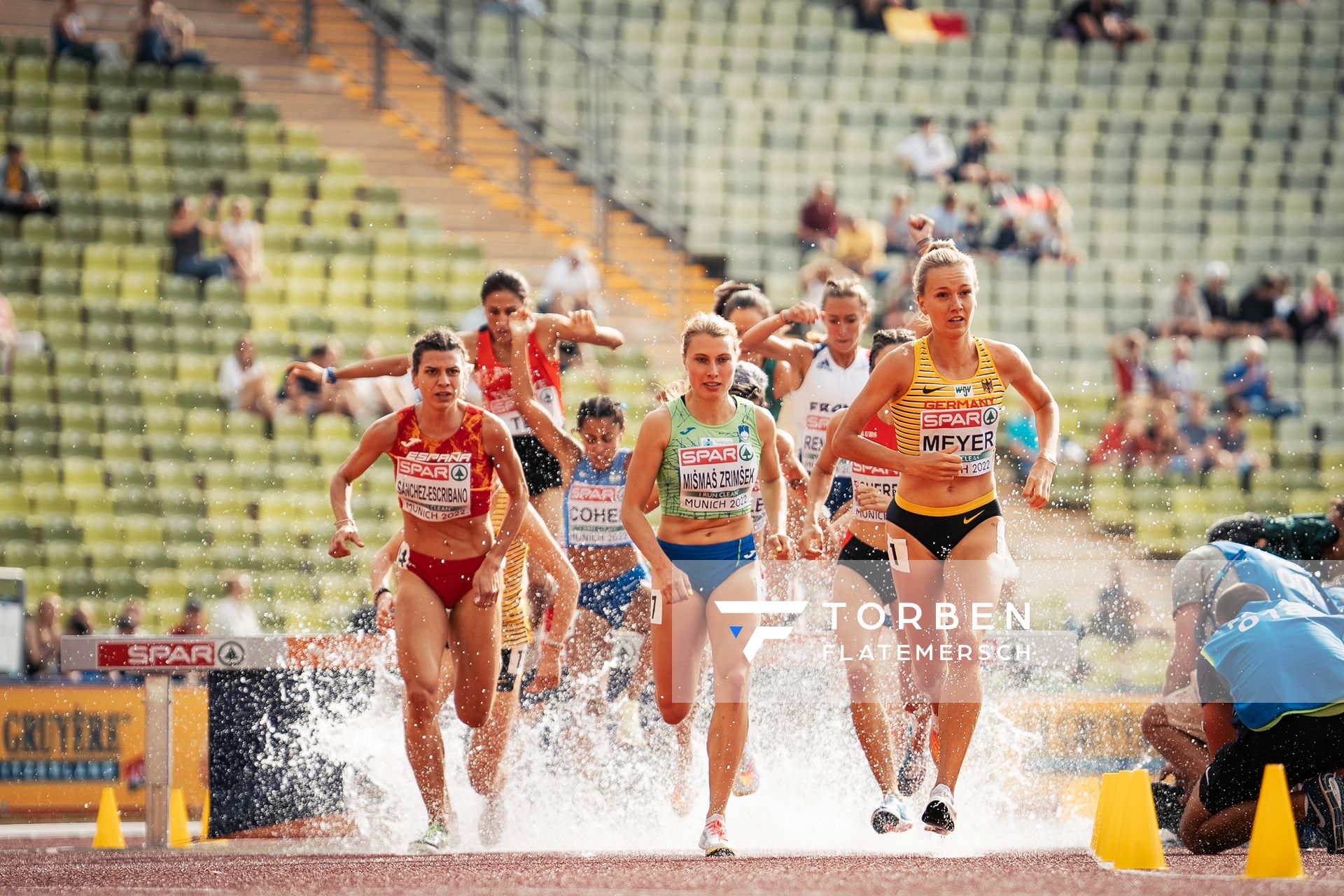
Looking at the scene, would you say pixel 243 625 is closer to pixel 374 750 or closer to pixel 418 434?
pixel 374 750

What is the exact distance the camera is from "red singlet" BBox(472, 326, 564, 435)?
9758 mm

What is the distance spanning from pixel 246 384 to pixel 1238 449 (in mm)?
9105

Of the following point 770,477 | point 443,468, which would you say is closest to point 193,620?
point 443,468

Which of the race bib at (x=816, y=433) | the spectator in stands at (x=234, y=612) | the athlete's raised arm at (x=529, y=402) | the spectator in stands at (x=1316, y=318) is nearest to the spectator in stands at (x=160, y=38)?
the spectator in stands at (x=234, y=612)

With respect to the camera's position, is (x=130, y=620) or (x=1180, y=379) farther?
(x=1180, y=379)

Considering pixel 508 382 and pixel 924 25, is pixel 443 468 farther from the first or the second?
pixel 924 25

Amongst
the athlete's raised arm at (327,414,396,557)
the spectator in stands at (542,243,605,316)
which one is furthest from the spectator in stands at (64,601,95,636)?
the athlete's raised arm at (327,414,396,557)

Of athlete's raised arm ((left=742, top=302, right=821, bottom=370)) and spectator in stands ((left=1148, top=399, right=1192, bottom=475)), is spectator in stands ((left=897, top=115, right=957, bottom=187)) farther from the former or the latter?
athlete's raised arm ((left=742, top=302, right=821, bottom=370))

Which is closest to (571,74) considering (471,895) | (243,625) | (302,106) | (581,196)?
(581,196)

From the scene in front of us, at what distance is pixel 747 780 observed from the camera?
962 centimetres

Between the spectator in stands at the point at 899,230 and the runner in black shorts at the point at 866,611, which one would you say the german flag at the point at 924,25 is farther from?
the runner in black shorts at the point at 866,611

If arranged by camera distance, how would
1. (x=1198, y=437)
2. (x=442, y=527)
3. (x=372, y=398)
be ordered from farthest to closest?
(x=1198, y=437) → (x=372, y=398) → (x=442, y=527)

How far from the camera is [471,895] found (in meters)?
5.99

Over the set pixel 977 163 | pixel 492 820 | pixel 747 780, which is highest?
pixel 977 163
